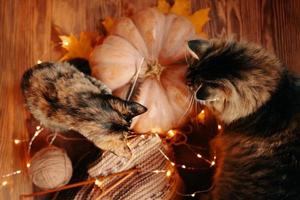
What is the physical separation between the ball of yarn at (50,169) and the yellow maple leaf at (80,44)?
44cm

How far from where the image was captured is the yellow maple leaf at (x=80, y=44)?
1.82 metres

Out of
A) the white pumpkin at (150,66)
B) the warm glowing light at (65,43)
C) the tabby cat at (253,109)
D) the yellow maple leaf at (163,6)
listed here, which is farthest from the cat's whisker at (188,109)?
the warm glowing light at (65,43)

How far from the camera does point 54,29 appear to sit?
1.89 m

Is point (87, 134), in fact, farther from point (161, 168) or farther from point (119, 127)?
point (161, 168)

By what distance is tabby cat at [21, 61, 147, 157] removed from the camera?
4.95 ft

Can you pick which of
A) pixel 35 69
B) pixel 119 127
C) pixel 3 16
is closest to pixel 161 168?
pixel 119 127

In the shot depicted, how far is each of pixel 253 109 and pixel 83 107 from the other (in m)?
0.59

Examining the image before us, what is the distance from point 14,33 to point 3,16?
9 cm

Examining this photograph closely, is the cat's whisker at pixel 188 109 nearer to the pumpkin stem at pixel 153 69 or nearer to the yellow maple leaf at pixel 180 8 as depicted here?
the pumpkin stem at pixel 153 69

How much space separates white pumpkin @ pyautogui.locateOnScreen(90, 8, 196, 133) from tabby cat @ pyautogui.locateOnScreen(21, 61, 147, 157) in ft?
0.28

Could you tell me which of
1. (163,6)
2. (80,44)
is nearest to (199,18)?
(163,6)

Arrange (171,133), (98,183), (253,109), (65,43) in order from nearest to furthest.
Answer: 1. (253,109)
2. (98,183)
3. (171,133)
4. (65,43)

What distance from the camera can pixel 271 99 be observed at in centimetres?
142

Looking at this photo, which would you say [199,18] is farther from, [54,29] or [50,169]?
[50,169]
